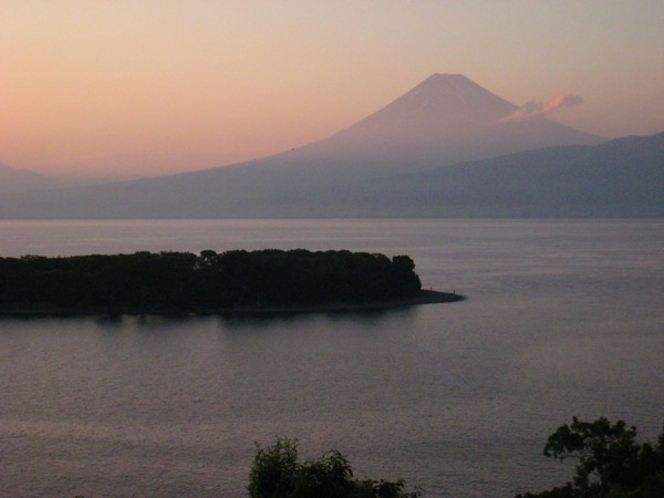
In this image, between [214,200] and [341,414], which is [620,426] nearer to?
[341,414]

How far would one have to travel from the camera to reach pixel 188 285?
90.0 feet

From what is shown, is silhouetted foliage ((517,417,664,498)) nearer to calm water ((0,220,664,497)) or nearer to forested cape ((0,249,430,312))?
calm water ((0,220,664,497))

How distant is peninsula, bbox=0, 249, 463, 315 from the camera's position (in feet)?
88.1

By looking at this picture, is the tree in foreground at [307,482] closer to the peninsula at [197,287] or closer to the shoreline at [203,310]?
the shoreline at [203,310]

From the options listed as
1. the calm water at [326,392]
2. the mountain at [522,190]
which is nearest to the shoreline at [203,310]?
the calm water at [326,392]

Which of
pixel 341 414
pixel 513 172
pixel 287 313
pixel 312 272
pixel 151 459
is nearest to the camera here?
pixel 151 459

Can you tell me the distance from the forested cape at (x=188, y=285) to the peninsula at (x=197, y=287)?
3 centimetres

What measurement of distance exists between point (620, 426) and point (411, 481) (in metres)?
3.34

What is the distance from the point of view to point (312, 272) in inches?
1110

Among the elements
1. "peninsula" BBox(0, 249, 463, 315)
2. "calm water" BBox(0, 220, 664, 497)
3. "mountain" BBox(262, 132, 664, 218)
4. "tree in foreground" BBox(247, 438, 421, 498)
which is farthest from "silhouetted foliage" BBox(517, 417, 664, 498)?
"mountain" BBox(262, 132, 664, 218)

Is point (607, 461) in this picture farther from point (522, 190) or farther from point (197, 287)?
point (522, 190)

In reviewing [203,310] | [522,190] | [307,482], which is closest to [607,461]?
[307,482]

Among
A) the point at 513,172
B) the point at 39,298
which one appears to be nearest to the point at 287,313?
the point at 39,298

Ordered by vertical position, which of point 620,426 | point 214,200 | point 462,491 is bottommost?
point 462,491
